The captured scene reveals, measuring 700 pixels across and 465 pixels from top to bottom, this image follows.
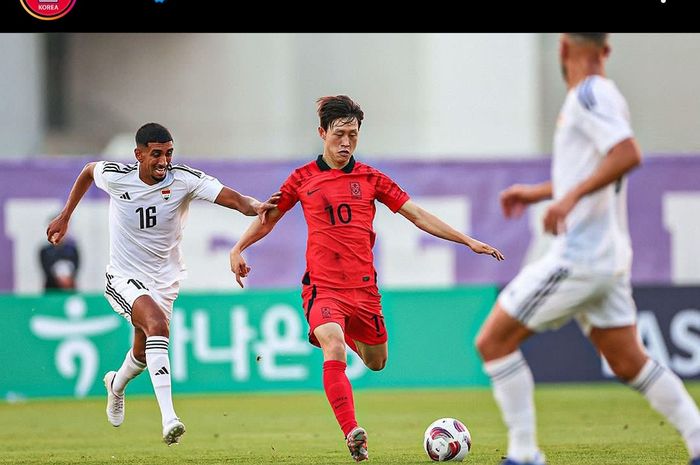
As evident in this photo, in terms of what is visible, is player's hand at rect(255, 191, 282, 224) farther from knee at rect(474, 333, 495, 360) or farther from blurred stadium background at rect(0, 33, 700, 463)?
knee at rect(474, 333, 495, 360)

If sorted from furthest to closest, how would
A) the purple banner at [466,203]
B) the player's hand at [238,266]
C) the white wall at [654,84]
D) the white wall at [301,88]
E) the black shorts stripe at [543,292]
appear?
the white wall at [654,84], the white wall at [301,88], the purple banner at [466,203], the player's hand at [238,266], the black shorts stripe at [543,292]

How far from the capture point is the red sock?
8.51m

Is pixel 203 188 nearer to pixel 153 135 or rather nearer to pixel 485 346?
pixel 153 135

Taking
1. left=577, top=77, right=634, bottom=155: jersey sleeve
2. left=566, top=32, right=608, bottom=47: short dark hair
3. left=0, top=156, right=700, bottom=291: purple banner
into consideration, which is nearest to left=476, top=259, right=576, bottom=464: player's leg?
left=577, top=77, right=634, bottom=155: jersey sleeve

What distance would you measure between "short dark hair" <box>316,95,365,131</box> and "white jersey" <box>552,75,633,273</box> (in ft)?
8.59

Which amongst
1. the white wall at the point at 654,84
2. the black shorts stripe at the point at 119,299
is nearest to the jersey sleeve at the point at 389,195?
the black shorts stripe at the point at 119,299

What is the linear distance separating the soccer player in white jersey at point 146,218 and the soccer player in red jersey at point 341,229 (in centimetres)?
34

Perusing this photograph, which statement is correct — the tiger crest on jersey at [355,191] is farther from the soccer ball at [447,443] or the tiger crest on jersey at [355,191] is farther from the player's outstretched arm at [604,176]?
the player's outstretched arm at [604,176]

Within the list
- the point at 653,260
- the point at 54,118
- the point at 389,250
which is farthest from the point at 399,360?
the point at 54,118

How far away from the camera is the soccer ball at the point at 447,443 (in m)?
8.81

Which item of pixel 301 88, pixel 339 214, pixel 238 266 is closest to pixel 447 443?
pixel 339 214

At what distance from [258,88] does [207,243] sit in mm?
8776

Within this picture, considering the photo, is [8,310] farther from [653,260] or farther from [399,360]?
[653,260]
